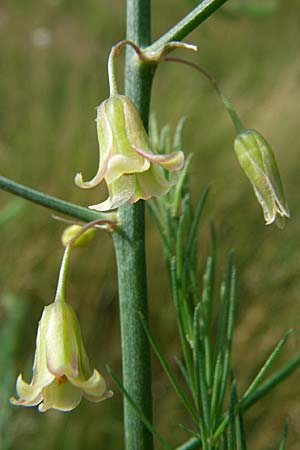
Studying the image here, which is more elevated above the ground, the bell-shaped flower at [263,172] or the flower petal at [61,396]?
the bell-shaped flower at [263,172]

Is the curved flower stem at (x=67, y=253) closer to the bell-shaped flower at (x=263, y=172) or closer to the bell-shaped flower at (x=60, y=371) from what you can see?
the bell-shaped flower at (x=60, y=371)

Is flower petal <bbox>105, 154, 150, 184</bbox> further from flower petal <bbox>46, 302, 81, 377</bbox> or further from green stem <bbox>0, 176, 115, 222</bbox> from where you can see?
flower petal <bbox>46, 302, 81, 377</bbox>

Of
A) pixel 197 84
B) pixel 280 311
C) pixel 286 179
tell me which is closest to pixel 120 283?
pixel 280 311

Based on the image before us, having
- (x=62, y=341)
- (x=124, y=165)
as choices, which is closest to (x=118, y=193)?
(x=124, y=165)

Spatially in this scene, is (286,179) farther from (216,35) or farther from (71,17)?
(71,17)

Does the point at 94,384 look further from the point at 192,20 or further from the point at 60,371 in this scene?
the point at 192,20

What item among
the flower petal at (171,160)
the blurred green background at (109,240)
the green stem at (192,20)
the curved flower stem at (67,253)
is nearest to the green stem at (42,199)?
the curved flower stem at (67,253)
